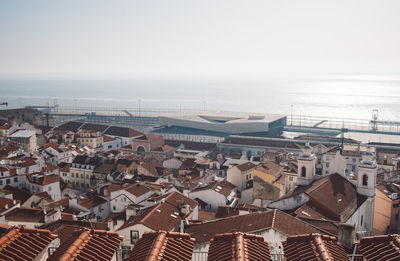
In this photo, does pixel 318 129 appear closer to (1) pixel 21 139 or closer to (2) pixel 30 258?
(1) pixel 21 139

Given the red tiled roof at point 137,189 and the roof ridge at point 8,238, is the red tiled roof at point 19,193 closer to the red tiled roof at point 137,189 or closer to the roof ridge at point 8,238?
the red tiled roof at point 137,189

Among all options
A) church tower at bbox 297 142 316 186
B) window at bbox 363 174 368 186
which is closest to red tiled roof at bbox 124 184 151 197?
church tower at bbox 297 142 316 186

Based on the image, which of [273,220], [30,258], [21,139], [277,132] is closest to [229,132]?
[277,132]

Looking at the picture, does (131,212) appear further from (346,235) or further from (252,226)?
(346,235)

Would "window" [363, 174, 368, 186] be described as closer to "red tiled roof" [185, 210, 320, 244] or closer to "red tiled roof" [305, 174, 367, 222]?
"red tiled roof" [305, 174, 367, 222]

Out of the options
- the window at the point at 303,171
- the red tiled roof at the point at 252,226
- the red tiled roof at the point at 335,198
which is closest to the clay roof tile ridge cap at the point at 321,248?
the red tiled roof at the point at 252,226
